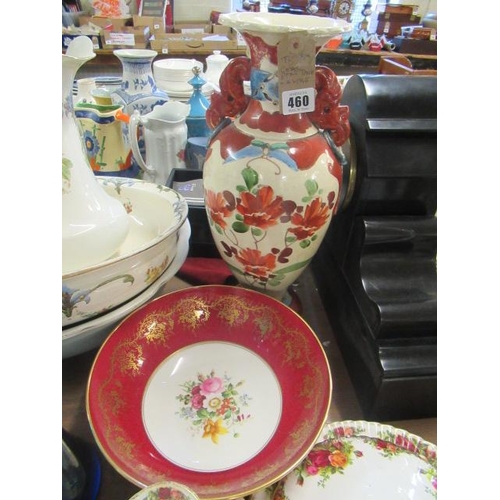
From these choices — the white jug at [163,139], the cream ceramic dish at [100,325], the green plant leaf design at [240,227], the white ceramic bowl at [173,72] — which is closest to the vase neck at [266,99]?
the green plant leaf design at [240,227]

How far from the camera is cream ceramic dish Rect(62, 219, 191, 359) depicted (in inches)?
19.9

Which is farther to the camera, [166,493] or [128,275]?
[128,275]

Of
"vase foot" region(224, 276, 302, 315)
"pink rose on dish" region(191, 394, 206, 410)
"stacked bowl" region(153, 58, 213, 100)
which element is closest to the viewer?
"pink rose on dish" region(191, 394, 206, 410)

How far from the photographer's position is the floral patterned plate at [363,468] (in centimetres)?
47

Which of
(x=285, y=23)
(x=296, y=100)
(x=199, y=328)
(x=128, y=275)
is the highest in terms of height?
(x=285, y=23)

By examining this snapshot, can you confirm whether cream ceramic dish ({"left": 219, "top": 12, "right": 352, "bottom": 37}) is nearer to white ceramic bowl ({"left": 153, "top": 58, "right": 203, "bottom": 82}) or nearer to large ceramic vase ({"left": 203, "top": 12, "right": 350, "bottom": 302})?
large ceramic vase ({"left": 203, "top": 12, "right": 350, "bottom": 302})

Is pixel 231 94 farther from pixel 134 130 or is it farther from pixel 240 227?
pixel 134 130

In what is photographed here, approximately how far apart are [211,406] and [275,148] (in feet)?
1.13

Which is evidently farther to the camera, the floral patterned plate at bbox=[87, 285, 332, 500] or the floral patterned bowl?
the floral patterned plate at bbox=[87, 285, 332, 500]

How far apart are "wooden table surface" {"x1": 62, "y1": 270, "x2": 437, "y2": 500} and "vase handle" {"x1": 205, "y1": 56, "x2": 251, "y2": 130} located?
383 mm

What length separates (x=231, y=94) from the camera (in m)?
0.57

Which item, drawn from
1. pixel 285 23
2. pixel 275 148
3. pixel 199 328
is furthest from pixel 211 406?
pixel 285 23

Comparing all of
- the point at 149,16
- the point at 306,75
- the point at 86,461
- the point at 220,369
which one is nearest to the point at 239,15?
the point at 306,75

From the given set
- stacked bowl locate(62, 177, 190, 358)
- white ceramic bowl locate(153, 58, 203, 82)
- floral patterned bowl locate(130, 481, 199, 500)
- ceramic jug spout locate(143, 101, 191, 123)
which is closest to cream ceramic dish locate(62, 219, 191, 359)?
stacked bowl locate(62, 177, 190, 358)
